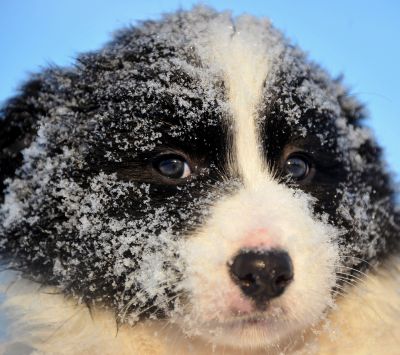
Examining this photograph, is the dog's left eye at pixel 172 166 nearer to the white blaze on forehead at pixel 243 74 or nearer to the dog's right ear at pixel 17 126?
the white blaze on forehead at pixel 243 74

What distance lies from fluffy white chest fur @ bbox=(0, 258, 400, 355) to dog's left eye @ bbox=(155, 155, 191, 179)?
2.17 feet

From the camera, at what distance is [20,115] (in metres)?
3.06

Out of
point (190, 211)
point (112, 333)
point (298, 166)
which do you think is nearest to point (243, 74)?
point (298, 166)

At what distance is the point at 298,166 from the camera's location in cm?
293

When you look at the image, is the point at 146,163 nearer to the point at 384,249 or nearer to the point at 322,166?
the point at 322,166

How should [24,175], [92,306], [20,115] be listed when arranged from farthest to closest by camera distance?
[20,115], [24,175], [92,306]

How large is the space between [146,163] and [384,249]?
4.66ft

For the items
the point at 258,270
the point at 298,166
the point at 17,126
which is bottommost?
the point at 258,270

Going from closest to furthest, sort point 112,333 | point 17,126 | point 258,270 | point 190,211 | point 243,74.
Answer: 1. point 258,270
2. point 190,211
3. point 112,333
4. point 243,74
5. point 17,126

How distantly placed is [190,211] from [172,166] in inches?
10.3

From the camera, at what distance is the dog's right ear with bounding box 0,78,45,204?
9.55 feet

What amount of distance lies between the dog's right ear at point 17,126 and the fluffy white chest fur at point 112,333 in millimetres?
564

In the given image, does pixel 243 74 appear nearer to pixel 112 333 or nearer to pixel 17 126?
pixel 17 126

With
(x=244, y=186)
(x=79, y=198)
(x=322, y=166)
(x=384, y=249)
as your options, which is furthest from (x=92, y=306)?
(x=384, y=249)
